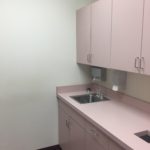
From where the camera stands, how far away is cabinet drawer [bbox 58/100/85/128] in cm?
197

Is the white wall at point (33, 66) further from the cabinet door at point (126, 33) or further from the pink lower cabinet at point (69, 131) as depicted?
the cabinet door at point (126, 33)

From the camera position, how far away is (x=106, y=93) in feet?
8.36

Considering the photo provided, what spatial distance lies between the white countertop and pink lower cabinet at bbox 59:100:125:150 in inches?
3.1

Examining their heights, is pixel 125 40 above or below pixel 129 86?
above

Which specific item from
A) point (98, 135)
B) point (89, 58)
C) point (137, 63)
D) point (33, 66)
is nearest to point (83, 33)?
point (89, 58)

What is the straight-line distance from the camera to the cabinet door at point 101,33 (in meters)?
1.95

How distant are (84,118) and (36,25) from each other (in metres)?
1.40

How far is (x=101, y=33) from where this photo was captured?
2.07 metres

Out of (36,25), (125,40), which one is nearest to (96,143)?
(125,40)

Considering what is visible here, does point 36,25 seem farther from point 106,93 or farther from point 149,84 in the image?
point 149,84

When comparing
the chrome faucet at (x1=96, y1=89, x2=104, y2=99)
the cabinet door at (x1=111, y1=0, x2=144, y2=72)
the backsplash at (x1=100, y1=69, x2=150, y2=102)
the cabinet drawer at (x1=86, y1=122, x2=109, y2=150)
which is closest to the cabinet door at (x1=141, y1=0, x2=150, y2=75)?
the cabinet door at (x1=111, y1=0, x2=144, y2=72)

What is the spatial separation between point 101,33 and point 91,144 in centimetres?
122

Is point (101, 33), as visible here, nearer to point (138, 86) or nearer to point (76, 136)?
point (138, 86)

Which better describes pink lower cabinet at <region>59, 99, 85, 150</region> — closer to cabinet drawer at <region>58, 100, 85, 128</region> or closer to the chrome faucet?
cabinet drawer at <region>58, 100, 85, 128</region>
